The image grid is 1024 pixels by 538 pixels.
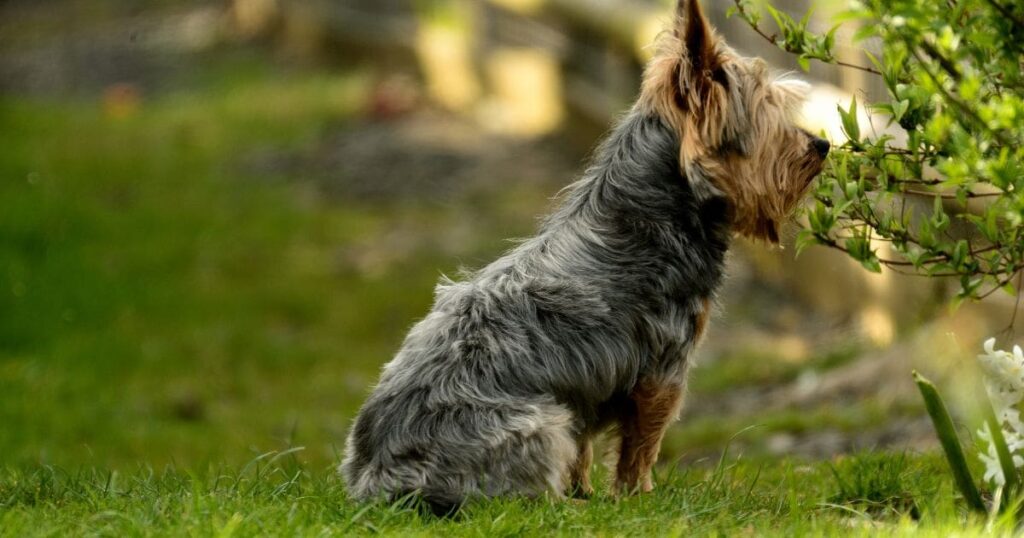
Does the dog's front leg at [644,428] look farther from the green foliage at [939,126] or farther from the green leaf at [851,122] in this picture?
the green leaf at [851,122]

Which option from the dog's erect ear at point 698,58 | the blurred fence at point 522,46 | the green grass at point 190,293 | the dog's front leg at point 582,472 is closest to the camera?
the dog's erect ear at point 698,58

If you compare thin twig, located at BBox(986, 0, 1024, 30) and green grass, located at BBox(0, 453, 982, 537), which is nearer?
thin twig, located at BBox(986, 0, 1024, 30)

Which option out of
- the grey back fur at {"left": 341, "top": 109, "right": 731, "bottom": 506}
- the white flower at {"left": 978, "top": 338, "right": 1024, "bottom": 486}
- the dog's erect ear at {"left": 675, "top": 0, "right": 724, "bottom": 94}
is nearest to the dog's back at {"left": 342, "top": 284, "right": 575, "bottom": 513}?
the grey back fur at {"left": 341, "top": 109, "right": 731, "bottom": 506}

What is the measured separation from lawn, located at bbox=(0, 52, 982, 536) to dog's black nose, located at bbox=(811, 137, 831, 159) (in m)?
1.28

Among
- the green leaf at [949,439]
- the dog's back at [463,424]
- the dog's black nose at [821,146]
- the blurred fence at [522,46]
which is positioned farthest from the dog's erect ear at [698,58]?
the blurred fence at [522,46]

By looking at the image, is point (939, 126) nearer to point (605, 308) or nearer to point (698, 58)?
point (698, 58)

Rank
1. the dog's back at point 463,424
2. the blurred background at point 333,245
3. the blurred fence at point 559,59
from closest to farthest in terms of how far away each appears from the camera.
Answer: the dog's back at point 463,424 → the blurred background at point 333,245 → the blurred fence at point 559,59

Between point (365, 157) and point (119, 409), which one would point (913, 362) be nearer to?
point (119, 409)

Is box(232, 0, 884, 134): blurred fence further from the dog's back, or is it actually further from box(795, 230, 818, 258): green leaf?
the dog's back

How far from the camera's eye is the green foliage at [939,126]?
447 centimetres

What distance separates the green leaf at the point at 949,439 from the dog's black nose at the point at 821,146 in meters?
1.13

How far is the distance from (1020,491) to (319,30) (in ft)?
59.1

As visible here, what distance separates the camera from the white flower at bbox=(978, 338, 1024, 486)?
16.2 ft

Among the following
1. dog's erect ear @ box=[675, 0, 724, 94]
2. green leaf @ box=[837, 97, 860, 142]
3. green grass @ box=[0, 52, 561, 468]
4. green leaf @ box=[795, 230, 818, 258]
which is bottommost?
green grass @ box=[0, 52, 561, 468]
